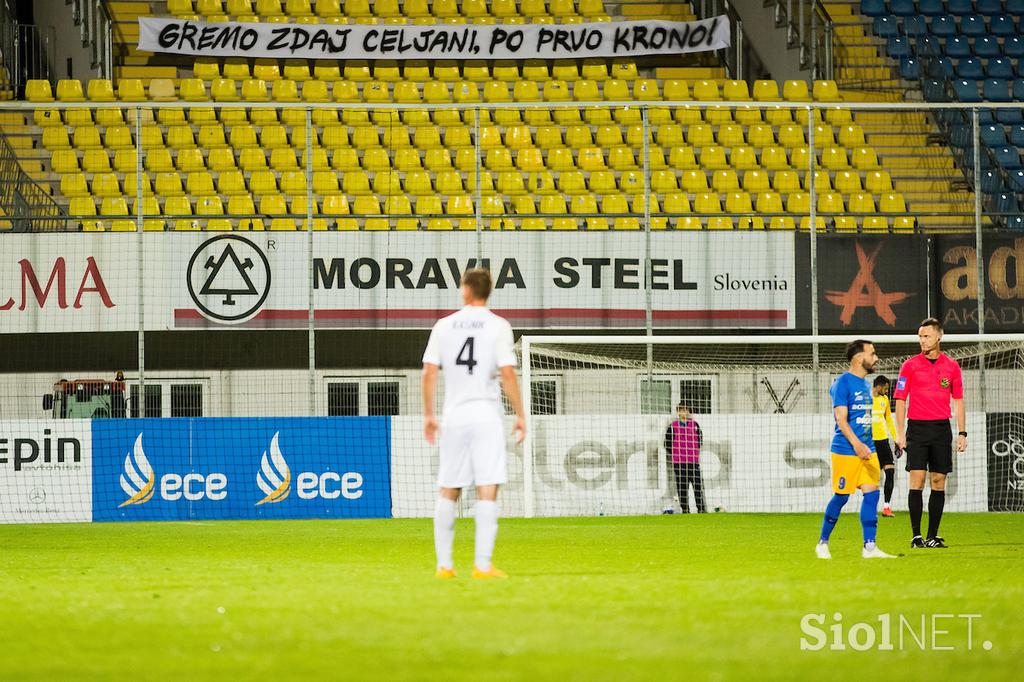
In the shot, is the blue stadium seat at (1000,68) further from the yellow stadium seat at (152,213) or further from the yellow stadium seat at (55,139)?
the yellow stadium seat at (55,139)

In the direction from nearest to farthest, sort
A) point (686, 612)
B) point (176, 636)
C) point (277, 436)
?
point (176, 636) < point (686, 612) < point (277, 436)

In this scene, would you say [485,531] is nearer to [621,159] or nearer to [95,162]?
[621,159]

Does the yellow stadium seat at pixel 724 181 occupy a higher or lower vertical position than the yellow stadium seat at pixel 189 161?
lower

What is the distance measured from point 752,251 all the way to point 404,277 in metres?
5.03

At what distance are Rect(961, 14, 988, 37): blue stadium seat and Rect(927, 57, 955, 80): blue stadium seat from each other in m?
1.63

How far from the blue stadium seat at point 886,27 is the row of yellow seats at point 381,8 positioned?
553 cm

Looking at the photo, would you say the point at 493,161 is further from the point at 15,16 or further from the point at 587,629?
the point at 587,629

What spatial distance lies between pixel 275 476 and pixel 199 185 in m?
6.28

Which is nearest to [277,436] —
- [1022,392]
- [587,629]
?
[1022,392]

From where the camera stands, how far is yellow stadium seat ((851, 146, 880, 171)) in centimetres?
2297

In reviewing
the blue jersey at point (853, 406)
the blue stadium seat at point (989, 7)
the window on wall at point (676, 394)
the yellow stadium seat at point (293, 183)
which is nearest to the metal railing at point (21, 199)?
the yellow stadium seat at point (293, 183)

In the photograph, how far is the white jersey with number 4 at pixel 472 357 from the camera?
8.24 m

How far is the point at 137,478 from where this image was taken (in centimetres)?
1728

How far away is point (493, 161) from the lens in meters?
22.6
